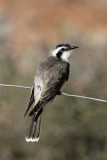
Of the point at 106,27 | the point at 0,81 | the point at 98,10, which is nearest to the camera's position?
the point at 0,81

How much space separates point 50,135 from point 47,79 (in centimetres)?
228

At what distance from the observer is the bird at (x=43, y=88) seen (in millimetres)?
7645

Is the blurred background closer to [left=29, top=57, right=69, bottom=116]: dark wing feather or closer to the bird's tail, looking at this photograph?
[left=29, top=57, right=69, bottom=116]: dark wing feather

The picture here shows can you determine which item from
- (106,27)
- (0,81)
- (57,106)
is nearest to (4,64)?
(0,81)

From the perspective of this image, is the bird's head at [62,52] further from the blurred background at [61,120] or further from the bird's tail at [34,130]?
the bird's tail at [34,130]

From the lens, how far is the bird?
7.64m

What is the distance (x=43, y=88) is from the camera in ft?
26.3

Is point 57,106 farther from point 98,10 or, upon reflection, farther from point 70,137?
point 98,10

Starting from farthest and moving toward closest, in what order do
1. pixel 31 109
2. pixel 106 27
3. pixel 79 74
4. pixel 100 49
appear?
pixel 106 27 → pixel 100 49 → pixel 79 74 → pixel 31 109

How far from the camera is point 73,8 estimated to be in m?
30.4

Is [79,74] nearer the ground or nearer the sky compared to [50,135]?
nearer the sky

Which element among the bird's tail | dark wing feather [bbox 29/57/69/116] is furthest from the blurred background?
the bird's tail

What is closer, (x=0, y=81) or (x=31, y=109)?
(x=31, y=109)

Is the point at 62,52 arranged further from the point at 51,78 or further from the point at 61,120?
the point at 61,120
